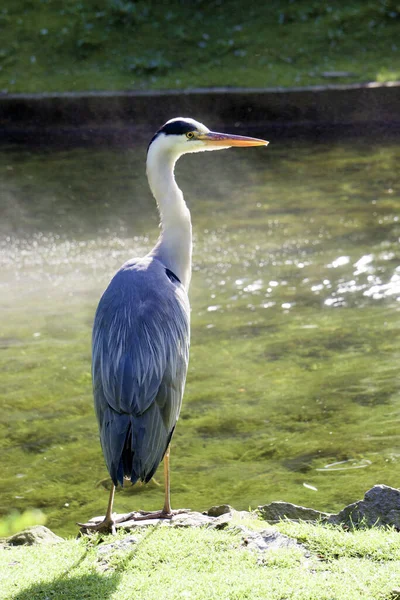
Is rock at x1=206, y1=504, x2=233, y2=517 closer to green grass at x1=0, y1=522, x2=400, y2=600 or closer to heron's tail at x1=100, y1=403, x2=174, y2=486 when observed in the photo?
green grass at x1=0, y1=522, x2=400, y2=600

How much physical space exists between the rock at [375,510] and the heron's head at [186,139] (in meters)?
1.95

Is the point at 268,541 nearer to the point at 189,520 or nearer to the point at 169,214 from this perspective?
the point at 189,520

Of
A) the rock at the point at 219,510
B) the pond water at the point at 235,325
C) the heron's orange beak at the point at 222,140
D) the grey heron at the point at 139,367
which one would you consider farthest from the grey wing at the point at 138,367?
the pond water at the point at 235,325

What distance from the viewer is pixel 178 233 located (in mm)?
5102

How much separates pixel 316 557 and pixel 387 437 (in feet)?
6.86

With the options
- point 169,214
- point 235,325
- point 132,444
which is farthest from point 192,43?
point 132,444

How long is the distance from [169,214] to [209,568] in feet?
7.06

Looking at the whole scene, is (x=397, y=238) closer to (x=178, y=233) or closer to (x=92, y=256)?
(x=92, y=256)

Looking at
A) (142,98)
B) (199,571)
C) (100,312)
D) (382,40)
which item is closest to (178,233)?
(100,312)

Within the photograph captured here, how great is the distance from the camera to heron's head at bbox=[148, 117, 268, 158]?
5.01m

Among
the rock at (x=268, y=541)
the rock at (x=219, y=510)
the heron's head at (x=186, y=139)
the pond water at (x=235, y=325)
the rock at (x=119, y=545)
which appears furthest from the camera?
the pond water at (x=235, y=325)

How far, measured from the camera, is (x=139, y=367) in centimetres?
411

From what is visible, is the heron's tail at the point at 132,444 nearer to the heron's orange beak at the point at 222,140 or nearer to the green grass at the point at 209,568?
the green grass at the point at 209,568

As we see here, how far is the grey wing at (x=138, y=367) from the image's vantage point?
12.8ft
